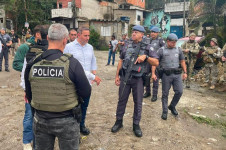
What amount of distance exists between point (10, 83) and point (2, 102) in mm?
2099

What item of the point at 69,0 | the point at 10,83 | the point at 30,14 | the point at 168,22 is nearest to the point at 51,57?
the point at 10,83

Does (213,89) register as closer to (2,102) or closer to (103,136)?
(103,136)

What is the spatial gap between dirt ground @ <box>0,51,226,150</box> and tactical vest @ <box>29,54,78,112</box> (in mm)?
1575

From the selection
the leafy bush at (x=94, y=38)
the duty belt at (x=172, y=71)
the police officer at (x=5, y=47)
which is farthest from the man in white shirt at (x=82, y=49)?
the leafy bush at (x=94, y=38)

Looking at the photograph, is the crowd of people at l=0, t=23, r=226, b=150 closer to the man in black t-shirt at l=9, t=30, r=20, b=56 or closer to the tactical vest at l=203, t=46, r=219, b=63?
the tactical vest at l=203, t=46, r=219, b=63

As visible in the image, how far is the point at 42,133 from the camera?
6.89 ft

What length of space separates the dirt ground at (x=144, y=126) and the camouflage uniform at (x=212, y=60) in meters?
1.44

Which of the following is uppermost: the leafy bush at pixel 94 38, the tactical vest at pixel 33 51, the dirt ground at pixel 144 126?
the leafy bush at pixel 94 38

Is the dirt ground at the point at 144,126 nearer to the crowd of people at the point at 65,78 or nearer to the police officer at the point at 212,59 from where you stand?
the crowd of people at the point at 65,78

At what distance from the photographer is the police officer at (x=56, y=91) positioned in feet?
6.39

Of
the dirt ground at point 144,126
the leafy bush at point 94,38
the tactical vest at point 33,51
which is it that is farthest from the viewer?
the leafy bush at point 94,38

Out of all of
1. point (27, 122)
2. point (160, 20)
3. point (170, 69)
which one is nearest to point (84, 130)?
point (27, 122)

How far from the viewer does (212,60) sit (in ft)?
24.9

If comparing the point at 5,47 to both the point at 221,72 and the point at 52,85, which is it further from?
the point at 221,72
